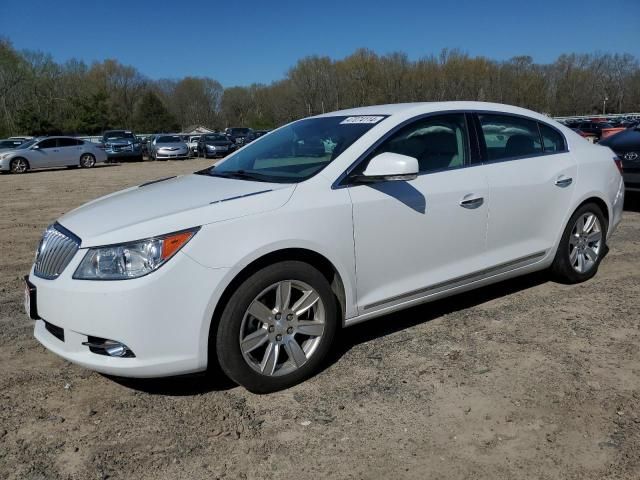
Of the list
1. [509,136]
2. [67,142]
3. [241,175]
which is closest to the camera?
[241,175]

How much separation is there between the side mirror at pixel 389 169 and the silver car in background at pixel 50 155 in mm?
24142

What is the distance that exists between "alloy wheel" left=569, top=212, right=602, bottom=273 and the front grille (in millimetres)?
3906

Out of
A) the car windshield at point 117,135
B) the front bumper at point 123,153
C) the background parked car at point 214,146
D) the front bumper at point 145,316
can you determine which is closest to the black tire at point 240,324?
the front bumper at point 145,316

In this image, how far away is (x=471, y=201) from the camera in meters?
4.00

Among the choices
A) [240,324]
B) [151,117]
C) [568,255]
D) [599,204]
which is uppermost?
[151,117]

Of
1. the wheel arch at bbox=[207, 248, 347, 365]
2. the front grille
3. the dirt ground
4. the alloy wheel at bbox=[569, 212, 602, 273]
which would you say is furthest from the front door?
the front grille

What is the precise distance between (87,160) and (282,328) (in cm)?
2612

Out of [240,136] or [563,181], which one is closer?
[563,181]

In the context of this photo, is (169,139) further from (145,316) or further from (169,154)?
(145,316)

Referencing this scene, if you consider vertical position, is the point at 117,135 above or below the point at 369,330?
above

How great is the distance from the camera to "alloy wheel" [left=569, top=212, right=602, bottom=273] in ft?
16.2

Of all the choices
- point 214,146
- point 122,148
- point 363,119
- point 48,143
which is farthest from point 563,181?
point 122,148

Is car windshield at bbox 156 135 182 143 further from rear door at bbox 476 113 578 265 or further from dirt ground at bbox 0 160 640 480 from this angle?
rear door at bbox 476 113 578 265

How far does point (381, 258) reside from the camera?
3588 mm
